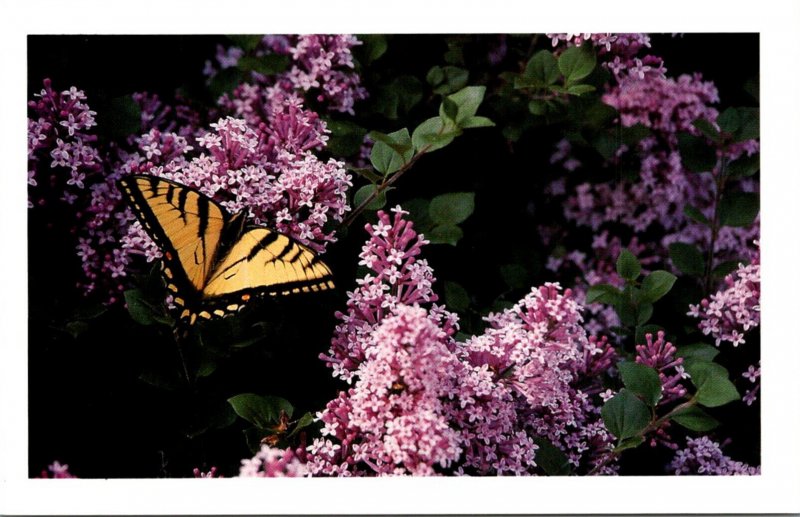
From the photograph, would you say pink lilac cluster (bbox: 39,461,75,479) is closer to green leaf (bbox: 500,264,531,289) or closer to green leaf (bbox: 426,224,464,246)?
green leaf (bbox: 426,224,464,246)

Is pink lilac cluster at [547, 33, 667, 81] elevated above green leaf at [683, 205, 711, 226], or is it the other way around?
pink lilac cluster at [547, 33, 667, 81]

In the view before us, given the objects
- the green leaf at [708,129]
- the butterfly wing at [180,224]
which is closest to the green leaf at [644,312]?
the green leaf at [708,129]

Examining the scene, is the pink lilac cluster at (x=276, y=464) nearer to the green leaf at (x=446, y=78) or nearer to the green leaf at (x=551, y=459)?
the green leaf at (x=551, y=459)

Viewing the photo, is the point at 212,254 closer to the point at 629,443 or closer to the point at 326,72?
the point at 326,72

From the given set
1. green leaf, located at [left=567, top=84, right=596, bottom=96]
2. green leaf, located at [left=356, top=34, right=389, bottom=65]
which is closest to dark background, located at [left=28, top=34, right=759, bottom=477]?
green leaf, located at [left=567, top=84, right=596, bottom=96]

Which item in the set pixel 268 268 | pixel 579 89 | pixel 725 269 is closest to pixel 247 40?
pixel 268 268
